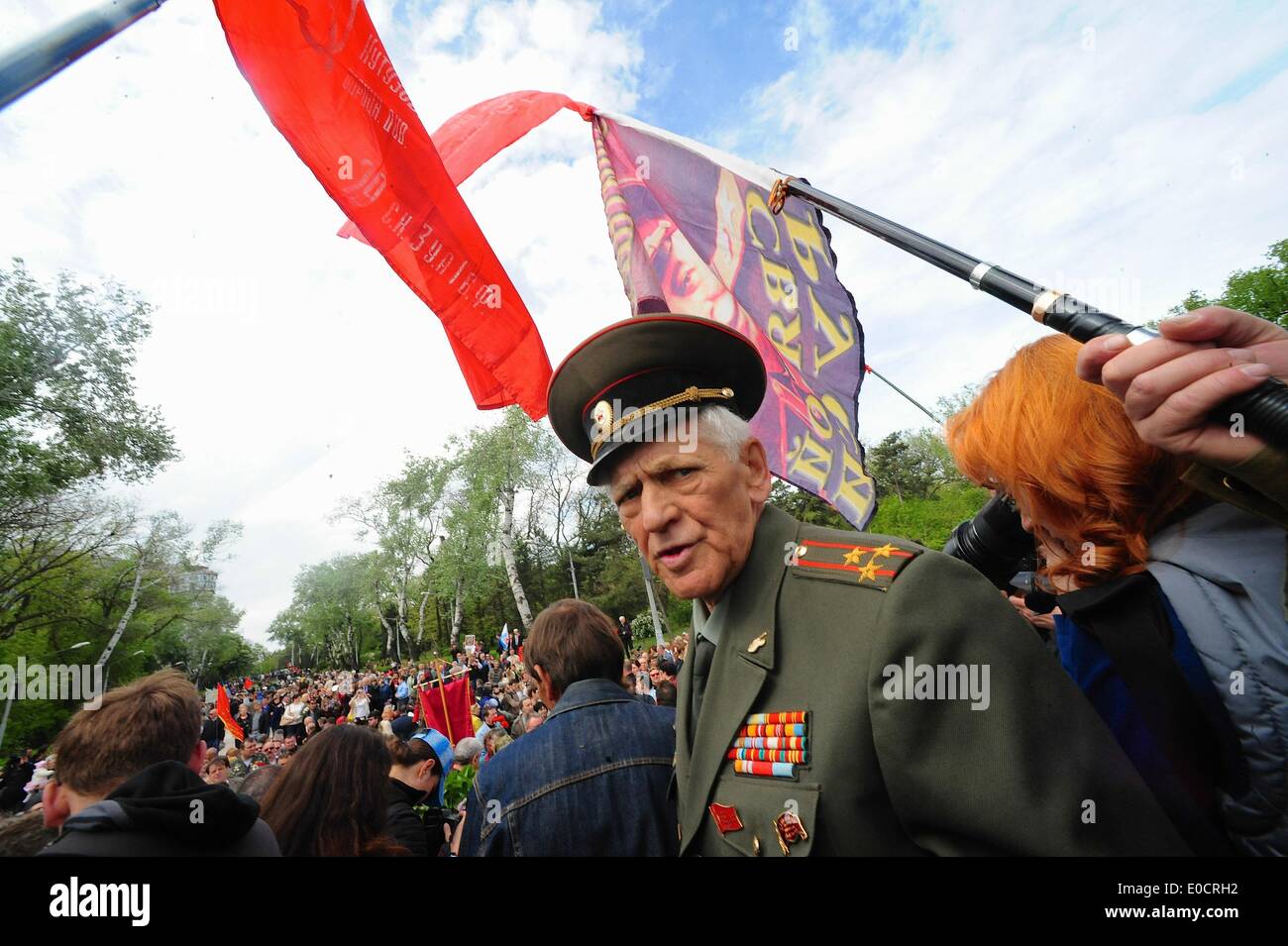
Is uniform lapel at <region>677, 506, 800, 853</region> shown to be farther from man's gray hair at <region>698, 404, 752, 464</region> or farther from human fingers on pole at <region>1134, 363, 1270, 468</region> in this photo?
human fingers on pole at <region>1134, 363, 1270, 468</region>

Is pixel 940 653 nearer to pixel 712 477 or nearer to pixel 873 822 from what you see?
pixel 873 822

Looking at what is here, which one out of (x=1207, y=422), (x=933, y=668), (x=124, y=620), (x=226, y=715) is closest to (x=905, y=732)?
(x=933, y=668)

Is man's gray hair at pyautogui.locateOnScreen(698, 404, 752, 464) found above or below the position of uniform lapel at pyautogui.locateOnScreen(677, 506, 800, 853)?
above

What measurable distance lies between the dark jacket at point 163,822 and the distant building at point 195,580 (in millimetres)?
39193

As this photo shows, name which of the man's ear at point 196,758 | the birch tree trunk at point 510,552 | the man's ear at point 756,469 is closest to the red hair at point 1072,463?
the man's ear at point 756,469

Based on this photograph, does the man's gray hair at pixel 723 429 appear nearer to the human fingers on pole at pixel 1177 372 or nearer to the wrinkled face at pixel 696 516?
the wrinkled face at pixel 696 516

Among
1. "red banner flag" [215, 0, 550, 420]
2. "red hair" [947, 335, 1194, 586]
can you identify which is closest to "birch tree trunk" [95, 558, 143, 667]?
"red banner flag" [215, 0, 550, 420]

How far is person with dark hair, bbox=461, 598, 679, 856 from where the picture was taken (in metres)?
2.09

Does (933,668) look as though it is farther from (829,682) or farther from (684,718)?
(684,718)

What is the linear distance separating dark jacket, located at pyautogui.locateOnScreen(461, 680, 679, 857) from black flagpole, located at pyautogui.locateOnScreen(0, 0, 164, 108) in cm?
319

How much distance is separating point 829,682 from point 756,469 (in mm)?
790

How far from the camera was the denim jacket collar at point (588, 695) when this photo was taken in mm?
2465

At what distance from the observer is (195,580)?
1748 inches
